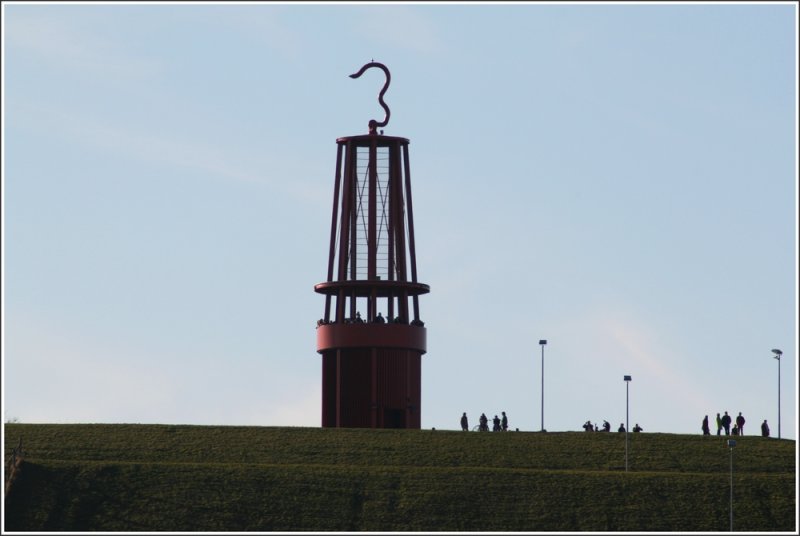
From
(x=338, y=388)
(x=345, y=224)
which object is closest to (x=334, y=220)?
(x=345, y=224)

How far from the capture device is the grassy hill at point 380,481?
236 feet

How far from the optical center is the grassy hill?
236ft

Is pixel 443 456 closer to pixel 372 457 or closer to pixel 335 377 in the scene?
pixel 372 457

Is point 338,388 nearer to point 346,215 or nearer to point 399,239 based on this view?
point 399,239

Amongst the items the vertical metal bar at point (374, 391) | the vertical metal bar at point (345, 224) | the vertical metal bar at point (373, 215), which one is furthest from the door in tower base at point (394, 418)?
the vertical metal bar at point (373, 215)

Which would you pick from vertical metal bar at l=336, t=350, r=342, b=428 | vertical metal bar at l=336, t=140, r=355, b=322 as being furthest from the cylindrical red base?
vertical metal bar at l=336, t=140, r=355, b=322

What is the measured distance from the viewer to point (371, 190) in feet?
299

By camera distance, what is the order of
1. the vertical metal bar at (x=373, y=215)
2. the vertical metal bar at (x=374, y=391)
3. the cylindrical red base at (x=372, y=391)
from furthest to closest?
1. the vertical metal bar at (x=373, y=215)
2. the cylindrical red base at (x=372, y=391)
3. the vertical metal bar at (x=374, y=391)

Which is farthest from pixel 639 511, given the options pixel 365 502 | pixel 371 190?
pixel 371 190

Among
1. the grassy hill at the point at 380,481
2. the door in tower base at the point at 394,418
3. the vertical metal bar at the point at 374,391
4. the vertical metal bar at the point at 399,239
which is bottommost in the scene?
the grassy hill at the point at 380,481

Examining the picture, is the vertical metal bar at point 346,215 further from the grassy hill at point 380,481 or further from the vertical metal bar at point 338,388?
the grassy hill at point 380,481

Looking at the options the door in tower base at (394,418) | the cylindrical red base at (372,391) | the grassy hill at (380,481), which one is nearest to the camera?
the grassy hill at (380,481)

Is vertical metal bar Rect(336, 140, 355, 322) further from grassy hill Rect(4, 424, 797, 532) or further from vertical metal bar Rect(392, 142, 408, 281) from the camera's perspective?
grassy hill Rect(4, 424, 797, 532)

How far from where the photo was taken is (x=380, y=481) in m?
75.2
